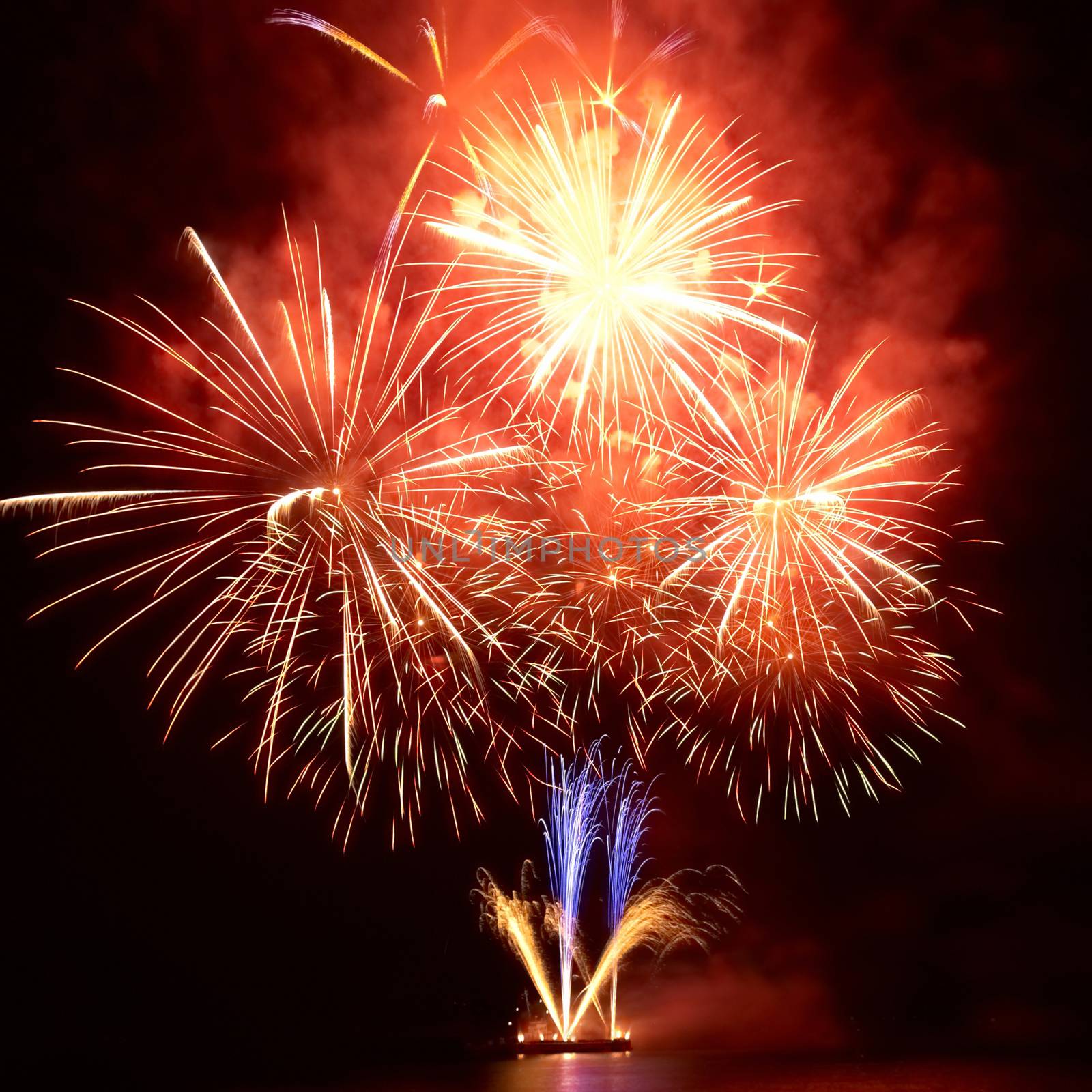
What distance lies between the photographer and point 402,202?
1226 centimetres

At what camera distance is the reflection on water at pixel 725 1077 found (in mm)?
→ 43031

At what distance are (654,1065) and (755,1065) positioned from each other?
794 cm

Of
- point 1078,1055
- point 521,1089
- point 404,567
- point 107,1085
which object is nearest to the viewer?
point 404,567

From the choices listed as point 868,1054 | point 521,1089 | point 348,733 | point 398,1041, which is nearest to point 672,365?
point 348,733

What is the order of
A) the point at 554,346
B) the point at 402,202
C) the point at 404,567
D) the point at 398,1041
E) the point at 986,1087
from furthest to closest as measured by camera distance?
1. the point at 398,1041
2. the point at 986,1087
3. the point at 404,567
4. the point at 554,346
5. the point at 402,202

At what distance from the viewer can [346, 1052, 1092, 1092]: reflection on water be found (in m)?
43.0

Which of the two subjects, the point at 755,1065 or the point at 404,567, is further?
the point at 755,1065

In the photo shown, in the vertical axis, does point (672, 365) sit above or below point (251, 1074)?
above

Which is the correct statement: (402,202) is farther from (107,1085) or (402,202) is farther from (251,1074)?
(251,1074)

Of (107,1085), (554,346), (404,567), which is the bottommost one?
(107,1085)

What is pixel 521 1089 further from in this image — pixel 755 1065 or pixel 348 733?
pixel 755 1065

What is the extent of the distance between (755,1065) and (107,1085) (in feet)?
165

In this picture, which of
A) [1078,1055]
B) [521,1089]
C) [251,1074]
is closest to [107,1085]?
[251,1074]

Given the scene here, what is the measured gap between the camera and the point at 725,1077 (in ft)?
180
